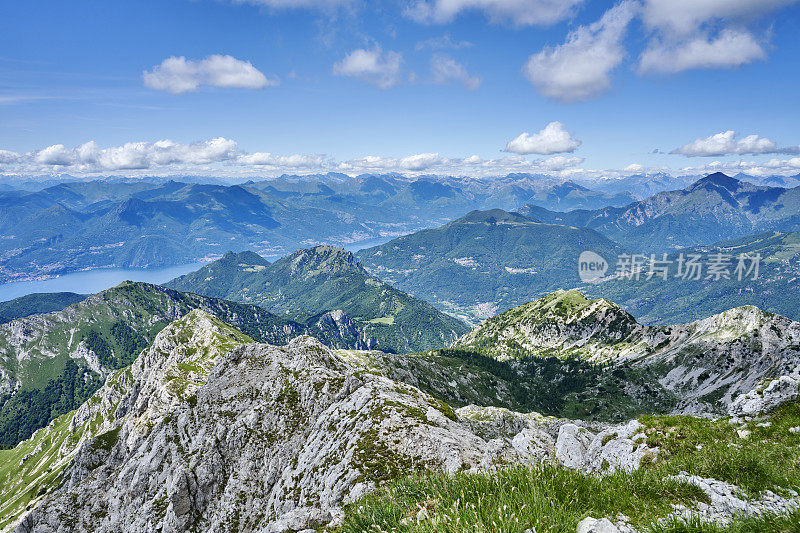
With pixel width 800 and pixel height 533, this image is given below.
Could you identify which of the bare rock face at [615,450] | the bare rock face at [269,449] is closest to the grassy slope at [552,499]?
the bare rock face at [615,450]

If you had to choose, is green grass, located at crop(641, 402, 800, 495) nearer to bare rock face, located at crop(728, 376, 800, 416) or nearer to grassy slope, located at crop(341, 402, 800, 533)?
grassy slope, located at crop(341, 402, 800, 533)

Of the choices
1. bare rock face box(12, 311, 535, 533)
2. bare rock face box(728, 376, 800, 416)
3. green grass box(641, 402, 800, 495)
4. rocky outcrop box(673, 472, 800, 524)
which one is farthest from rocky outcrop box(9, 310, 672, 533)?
rocky outcrop box(673, 472, 800, 524)

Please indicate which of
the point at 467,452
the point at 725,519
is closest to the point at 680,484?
the point at 725,519

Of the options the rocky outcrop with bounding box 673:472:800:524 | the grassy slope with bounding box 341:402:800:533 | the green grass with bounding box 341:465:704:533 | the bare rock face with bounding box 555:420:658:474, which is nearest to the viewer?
the grassy slope with bounding box 341:402:800:533

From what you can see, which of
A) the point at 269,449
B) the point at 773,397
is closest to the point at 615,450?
the point at 773,397

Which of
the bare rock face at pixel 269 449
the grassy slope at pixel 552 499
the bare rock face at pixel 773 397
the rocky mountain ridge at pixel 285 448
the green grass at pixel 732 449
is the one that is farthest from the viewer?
the bare rock face at pixel 269 449

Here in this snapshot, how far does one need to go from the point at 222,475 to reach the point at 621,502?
6966cm

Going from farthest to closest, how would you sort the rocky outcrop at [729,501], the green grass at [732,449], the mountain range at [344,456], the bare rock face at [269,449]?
the bare rock face at [269,449] < the green grass at [732,449] < the mountain range at [344,456] < the rocky outcrop at [729,501]

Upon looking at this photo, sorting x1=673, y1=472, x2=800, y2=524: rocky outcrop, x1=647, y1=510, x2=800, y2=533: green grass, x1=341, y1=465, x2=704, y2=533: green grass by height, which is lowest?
x1=673, y1=472, x2=800, y2=524: rocky outcrop

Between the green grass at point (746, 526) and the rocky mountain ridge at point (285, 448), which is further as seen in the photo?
the rocky mountain ridge at point (285, 448)

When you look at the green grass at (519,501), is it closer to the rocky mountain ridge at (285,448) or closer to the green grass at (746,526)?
the green grass at (746,526)

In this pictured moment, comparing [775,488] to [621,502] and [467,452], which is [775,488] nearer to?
[621,502]

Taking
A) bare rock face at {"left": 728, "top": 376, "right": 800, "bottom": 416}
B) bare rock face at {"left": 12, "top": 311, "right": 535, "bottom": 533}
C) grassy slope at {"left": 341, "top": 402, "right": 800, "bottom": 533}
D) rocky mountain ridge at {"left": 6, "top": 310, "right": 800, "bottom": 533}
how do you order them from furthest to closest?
bare rock face at {"left": 12, "top": 311, "right": 535, "bottom": 533} → rocky mountain ridge at {"left": 6, "top": 310, "right": 800, "bottom": 533} → bare rock face at {"left": 728, "top": 376, "right": 800, "bottom": 416} → grassy slope at {"left": 341, "top": 402, "right": 800, "bottom": 533}

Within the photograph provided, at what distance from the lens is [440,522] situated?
6727 mm
